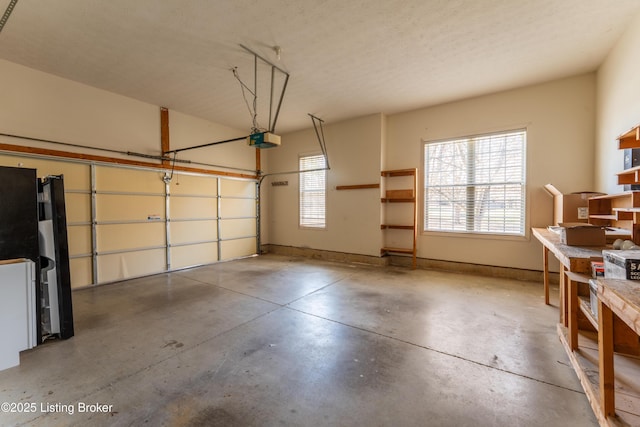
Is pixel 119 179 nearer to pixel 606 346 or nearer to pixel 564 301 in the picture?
pixel 606 346

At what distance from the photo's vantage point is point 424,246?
18.2 feet

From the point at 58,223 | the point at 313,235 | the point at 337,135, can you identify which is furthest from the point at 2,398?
the point at 337,135

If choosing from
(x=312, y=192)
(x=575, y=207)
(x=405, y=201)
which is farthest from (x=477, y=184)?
(x=312, y=192)

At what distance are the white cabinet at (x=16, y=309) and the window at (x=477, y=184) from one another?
18.9 ft

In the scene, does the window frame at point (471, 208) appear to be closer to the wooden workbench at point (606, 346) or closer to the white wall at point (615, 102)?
the white wall at point (615, 102)

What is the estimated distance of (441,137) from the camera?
5.28 m

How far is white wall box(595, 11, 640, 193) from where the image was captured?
2.92 meters

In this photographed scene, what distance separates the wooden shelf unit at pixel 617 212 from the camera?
7.30ft

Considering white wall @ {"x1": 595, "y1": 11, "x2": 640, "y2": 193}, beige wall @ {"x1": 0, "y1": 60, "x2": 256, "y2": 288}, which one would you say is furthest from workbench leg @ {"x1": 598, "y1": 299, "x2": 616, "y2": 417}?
beige wall @ {"x1": 0, "y1": 60, "x2": 256, "y2": 288}

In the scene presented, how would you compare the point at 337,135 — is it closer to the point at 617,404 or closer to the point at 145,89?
the point at 145,89

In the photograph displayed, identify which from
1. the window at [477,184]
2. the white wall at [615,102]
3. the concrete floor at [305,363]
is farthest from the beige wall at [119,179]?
the white wall at [615,102]

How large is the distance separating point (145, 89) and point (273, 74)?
7.72 feet

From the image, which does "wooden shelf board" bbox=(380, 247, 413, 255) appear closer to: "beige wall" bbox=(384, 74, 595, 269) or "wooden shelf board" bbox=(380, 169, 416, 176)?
"beige wall" bbox=(384, 74, 595, 269)

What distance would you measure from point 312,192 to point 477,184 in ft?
12.2
